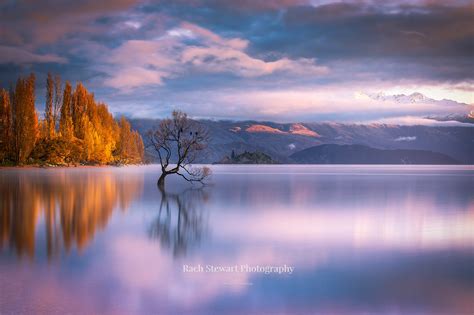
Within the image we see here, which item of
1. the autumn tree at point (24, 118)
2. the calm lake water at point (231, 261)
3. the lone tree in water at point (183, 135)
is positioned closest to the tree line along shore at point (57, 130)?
the autumn tree at point (24, 118)

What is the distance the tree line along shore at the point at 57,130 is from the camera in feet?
225

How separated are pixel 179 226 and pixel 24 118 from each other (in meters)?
59.7

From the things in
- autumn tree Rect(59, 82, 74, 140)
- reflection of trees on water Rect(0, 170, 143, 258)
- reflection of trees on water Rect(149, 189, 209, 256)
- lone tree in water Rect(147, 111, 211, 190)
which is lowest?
reflection of trees on water Rect(149, 189, 209, 256)

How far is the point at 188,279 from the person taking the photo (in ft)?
30.2

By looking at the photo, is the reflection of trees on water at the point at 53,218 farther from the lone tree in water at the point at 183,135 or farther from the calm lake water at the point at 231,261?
the lone tree in water at the point at 183,135

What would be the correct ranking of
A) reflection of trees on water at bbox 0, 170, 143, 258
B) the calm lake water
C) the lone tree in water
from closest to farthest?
the calm lake water < reflection of trees on water at bbox 0, 170, 143, 258 < the lone tree in water

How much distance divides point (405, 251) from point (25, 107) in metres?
67.7

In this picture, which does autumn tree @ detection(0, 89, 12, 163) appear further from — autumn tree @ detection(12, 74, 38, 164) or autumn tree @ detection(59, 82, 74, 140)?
autumn tree @ detection(59, 82, 74, 140)

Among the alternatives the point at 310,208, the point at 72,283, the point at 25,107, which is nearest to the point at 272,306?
the point at 72,283

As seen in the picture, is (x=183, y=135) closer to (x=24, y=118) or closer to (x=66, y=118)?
(x=24, y=118)

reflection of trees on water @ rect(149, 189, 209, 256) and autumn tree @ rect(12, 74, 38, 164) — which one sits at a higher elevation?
autumn tree @ rect(12, 74, 38, 164)

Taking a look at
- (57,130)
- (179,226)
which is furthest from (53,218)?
(57,130)

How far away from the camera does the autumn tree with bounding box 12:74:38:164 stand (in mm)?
67875

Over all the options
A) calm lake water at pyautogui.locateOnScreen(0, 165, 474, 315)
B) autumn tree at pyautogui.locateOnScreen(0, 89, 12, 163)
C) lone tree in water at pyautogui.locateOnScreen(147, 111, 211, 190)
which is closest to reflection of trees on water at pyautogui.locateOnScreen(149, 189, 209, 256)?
calm lake water at pyautogui.locateOnScreen(0, 165, 474, 315)
